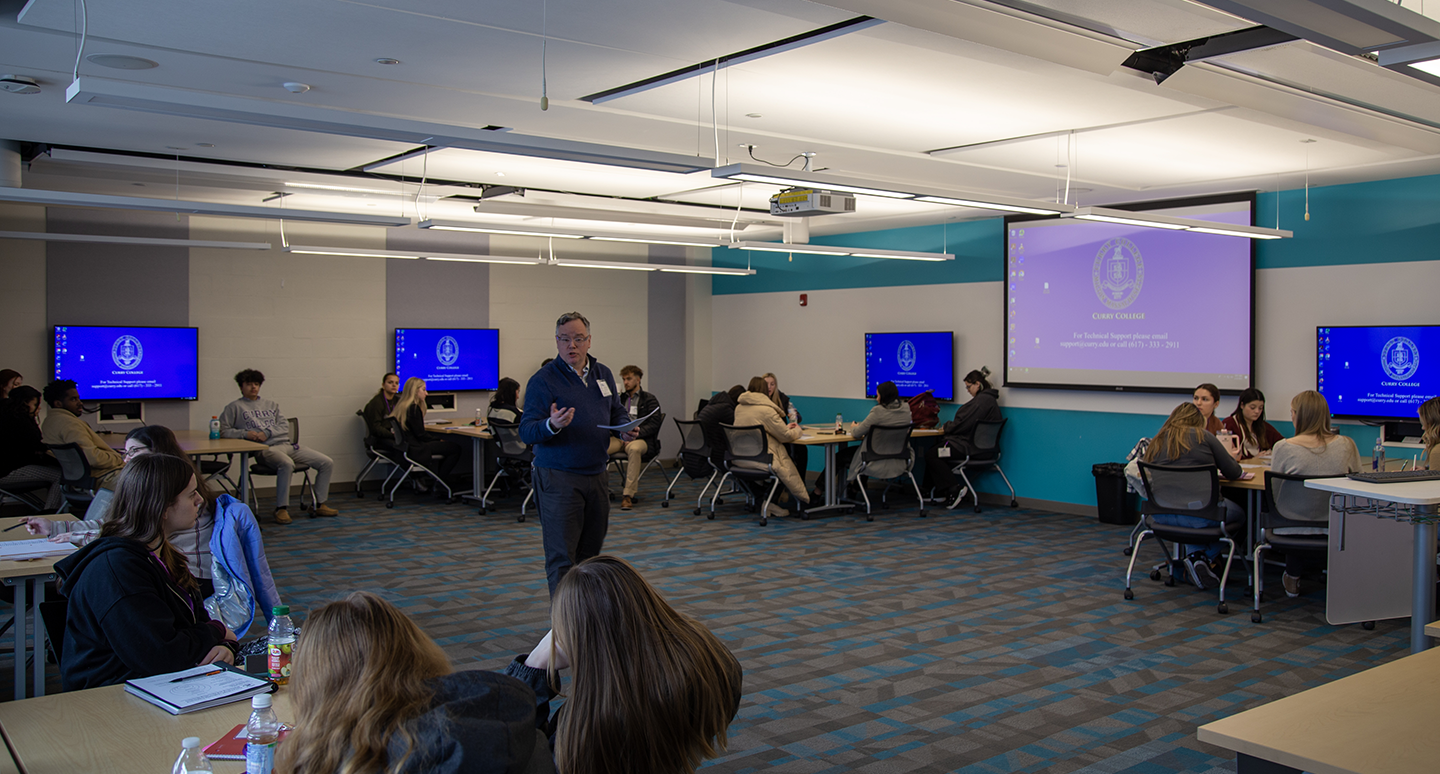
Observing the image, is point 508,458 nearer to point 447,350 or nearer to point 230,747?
point 447,350

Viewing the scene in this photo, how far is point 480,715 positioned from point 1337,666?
185 inches

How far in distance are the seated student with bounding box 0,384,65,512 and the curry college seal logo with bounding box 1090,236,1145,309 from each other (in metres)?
8.70

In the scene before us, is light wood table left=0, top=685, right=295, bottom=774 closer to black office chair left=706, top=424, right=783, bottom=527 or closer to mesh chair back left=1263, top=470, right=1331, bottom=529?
mesh chair back left=1263, top=470, right=1331, bottom=529

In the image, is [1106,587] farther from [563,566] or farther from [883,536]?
[563,566]

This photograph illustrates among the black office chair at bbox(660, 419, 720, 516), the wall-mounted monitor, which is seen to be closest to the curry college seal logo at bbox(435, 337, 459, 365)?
the black office chair at bbox(660, 419, 720, 516)

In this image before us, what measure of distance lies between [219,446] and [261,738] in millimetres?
6963

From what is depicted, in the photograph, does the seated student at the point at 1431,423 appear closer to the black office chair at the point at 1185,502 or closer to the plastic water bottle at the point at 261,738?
the black office chair at the point at 1185,502

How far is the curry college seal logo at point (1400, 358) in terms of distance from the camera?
729cm

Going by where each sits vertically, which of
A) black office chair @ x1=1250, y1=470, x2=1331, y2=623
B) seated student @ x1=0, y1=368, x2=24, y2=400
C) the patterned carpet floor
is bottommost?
the patterned carpet floor

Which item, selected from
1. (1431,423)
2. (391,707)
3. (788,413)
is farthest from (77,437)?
(1431,423)

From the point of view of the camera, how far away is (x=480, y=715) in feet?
4.98

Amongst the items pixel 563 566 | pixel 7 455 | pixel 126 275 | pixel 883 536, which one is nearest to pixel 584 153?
pixel 563 566

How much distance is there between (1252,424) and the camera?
7.68m

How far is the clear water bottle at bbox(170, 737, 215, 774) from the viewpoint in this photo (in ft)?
6.08
